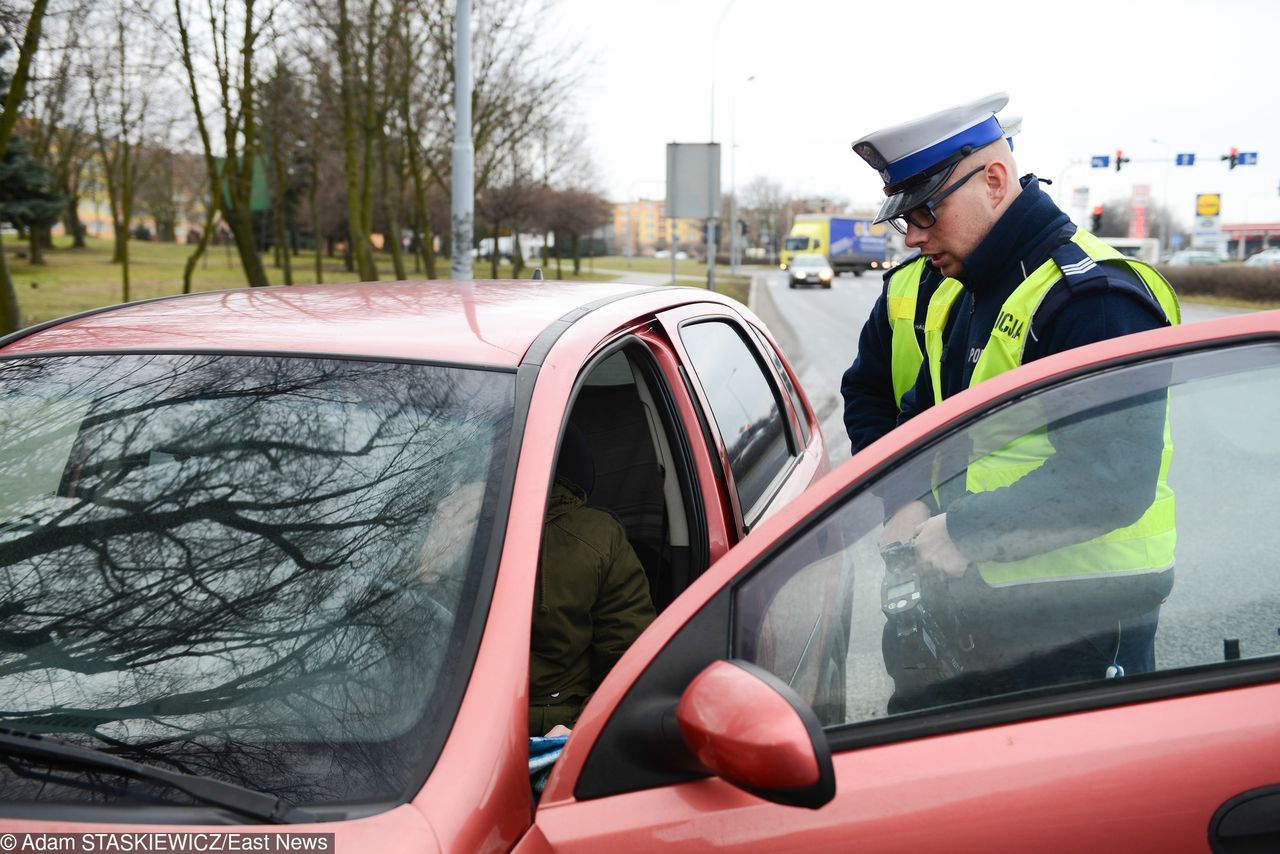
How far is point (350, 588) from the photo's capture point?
177cm

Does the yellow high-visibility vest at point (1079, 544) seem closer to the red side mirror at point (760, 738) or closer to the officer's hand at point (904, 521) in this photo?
the officer's hand at point (904, 521)

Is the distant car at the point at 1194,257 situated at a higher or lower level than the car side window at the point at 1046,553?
higher

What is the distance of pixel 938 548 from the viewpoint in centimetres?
159

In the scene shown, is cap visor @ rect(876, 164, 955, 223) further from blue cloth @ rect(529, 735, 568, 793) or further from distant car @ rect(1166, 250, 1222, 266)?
distant car @ rect(1166, 250, 1222, 266)

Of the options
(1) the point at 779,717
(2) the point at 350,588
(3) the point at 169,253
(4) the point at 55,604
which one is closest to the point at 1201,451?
(1) the point at 779,717

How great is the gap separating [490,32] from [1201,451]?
80.7ft

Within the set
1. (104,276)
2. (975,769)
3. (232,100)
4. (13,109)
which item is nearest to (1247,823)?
(975,769)

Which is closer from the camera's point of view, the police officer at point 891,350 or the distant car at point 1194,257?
the police officer at point 891,350

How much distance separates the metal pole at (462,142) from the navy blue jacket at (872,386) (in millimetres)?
10280

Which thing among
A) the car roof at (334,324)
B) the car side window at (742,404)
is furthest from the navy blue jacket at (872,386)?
the car roof at (334,324)

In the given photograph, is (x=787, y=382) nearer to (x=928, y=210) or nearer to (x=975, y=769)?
(x=928, y=210)

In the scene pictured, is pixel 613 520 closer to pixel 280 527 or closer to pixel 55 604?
pixel 280 527

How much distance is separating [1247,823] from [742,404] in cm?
215

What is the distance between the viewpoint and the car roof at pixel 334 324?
2.19 m
